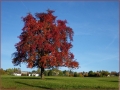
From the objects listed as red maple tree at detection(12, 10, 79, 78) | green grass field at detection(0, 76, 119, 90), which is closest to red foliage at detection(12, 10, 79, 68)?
red maple tree at detection(12, 10, 79, 78)

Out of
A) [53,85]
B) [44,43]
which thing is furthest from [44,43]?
[53,85]

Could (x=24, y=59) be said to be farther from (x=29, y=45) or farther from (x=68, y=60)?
(x=68, y=60)

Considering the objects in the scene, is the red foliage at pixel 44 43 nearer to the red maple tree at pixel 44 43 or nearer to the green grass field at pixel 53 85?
the red maple tree at pixel 44 43

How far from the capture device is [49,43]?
3759 centimetres

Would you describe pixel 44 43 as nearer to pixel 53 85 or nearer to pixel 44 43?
pixel 44 43

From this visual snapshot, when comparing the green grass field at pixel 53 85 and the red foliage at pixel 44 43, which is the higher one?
the red foliage at pixel 44 43

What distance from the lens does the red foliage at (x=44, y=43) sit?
119 feet

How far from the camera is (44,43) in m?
36.9

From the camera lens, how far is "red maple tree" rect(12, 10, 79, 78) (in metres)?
36.4

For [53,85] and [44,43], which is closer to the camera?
[53,85]

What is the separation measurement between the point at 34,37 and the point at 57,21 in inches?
215

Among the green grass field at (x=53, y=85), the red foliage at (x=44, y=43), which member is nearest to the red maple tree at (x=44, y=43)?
the red foliage at (x=44, y=43)

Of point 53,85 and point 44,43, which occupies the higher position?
point 44,43

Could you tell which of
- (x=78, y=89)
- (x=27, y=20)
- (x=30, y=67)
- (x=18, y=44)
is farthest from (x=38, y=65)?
(x=78, y=89)
